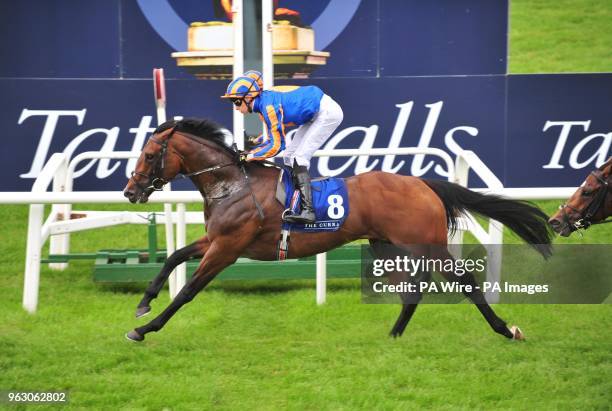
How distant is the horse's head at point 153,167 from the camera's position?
21.6 ft

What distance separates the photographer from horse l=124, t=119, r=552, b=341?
6523 mm

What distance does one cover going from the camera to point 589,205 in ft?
20.8

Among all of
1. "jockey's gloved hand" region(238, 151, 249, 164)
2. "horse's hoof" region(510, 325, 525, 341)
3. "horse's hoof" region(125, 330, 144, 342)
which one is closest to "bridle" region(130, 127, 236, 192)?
"jockey's gloved hand" region(238, 151, 249, 164)

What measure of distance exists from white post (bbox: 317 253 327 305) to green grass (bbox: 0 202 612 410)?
9 centimetres

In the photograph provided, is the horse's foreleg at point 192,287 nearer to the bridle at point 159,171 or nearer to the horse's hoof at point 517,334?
the bridle at point 159,171

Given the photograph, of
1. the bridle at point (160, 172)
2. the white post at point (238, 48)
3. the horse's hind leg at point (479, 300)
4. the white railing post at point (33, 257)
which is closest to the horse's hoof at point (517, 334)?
the horse's hind leg at point (479, 300)

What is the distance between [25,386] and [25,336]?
3.63ft

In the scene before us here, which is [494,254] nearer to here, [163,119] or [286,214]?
[286,214]

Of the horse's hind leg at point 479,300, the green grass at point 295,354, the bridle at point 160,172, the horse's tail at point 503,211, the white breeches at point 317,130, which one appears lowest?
the green grass at point 295,354

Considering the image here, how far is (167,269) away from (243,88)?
4.08ft

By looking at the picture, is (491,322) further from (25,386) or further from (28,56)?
(28,56)

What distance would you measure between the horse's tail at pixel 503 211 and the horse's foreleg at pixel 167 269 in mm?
1563

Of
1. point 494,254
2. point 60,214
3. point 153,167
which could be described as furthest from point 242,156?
point 60,214

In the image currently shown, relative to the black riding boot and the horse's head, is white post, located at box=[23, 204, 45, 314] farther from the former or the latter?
the black riding boot
